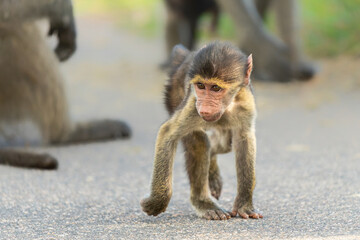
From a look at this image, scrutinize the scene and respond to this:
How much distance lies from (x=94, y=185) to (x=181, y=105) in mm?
1017

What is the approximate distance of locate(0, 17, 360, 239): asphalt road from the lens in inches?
108

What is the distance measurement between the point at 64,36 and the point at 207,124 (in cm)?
182

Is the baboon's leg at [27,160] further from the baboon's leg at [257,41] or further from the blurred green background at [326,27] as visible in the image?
the blurred green background at [326,27]

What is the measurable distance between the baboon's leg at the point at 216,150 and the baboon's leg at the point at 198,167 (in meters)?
0.14

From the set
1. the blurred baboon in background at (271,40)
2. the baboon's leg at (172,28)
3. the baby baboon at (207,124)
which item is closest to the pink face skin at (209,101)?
the baby baboon at (207,124)

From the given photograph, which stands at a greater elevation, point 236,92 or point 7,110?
point 236,92

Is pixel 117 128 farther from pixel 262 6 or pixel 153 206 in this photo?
pixel 262 6

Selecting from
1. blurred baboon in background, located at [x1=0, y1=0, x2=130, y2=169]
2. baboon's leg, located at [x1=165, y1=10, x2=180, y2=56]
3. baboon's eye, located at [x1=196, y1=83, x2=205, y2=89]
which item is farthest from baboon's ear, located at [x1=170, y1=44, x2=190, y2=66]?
baboon's leg, located at [x1=165, y1=10, x2=180, y2=56]

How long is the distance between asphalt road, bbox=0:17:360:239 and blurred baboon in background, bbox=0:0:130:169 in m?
0.14

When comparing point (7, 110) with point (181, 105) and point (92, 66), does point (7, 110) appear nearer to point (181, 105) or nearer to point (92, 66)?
point (181, 105)

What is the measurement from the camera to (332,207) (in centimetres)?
303

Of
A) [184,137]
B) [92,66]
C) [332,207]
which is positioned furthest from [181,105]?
[92,66]

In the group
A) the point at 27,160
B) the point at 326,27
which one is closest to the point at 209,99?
the point at 27,160

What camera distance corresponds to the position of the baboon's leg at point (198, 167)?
3041mm
